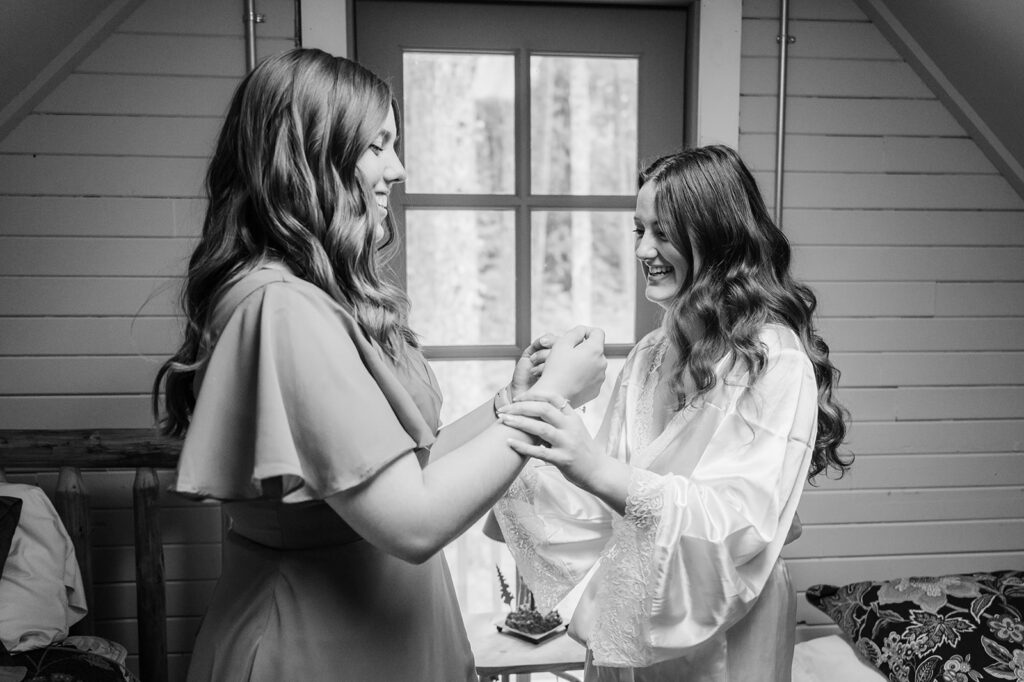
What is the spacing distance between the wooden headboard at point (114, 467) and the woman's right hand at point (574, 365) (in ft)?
4.13

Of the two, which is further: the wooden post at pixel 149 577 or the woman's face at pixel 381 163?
the wooden post at pixel 149 577

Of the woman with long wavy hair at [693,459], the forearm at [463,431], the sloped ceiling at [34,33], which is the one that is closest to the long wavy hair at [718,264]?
the woman with long wavy hair at [693,459]

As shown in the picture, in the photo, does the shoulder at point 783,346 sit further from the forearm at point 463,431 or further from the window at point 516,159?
the window at point 516,159

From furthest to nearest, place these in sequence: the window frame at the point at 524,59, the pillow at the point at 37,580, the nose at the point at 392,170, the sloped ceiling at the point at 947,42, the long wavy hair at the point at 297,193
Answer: the window frame at the point at 524,59 < the sloped ceiling at the point at 947,42 < the pillow at the point at 37,580 < the nose at the point at 392,170 < the long wavy hair at the point at 297,193

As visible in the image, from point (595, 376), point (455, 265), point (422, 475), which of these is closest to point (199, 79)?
point (455, 265)

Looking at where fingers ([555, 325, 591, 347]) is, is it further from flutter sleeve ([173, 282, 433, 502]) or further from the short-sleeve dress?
flutter sleeve ([173, 282, 433, 502])

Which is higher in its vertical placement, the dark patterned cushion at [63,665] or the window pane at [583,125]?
the window pane at [583,125]

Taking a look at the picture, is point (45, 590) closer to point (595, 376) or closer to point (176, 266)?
point (176, 266)

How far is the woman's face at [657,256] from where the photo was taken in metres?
1.49

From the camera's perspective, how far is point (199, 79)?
220 cm

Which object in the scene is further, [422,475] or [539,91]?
[539,91]

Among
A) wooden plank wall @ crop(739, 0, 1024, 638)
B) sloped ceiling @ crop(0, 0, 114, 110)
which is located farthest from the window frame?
sloped ceiling @ crop(0, 0, 114, 110)

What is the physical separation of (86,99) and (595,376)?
1.67 m

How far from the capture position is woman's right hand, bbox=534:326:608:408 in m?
1.20
